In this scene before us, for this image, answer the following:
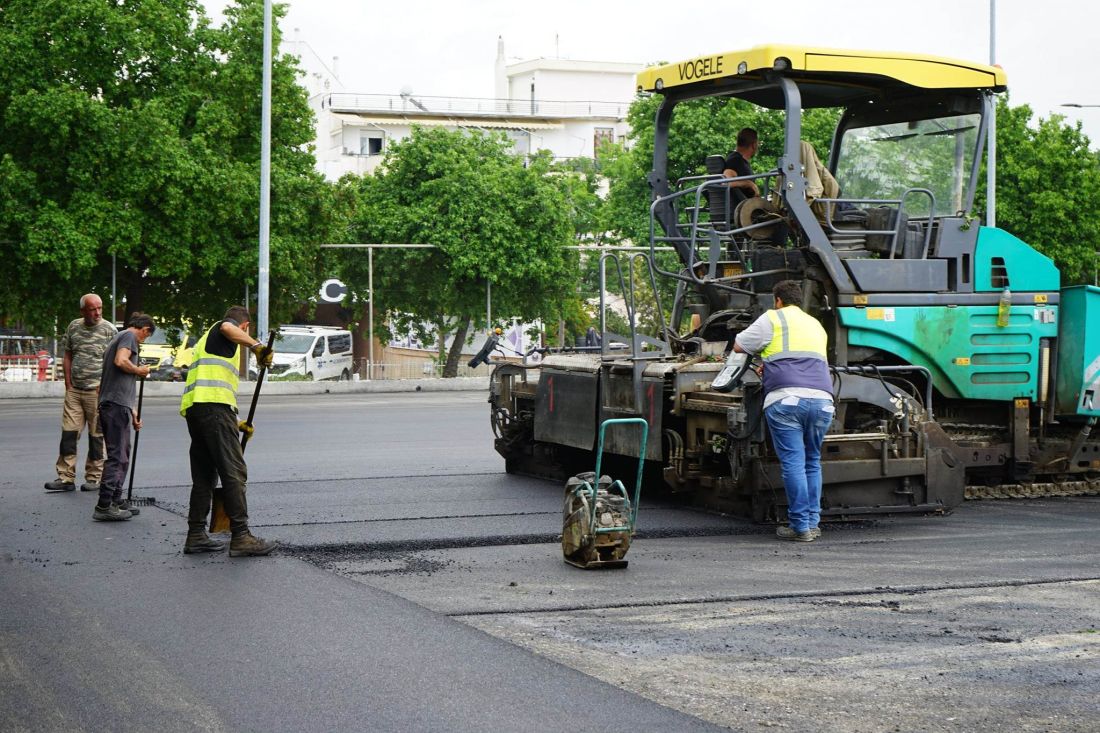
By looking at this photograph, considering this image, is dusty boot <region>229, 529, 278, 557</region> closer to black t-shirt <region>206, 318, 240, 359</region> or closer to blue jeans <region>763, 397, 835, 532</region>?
black t-shirt <region>206, 318, 240, 359</region>

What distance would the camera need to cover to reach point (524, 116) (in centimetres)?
6762

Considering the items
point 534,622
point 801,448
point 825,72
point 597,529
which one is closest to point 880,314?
point 801,448

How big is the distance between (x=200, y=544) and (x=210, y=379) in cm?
108

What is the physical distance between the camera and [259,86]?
31.3m

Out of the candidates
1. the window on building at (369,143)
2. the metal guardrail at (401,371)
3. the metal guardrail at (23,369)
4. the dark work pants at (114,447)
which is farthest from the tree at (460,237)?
the window on building at (369,143)

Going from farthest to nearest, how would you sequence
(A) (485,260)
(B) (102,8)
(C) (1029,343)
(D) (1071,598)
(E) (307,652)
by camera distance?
(A) (485,260) < (B) (102,8) < (C) (1029,343) < (D) (1071,598) < (E) (307,652)

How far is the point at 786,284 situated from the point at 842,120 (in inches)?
117

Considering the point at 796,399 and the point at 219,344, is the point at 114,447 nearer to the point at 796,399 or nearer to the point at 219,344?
Result: the point at 219,344

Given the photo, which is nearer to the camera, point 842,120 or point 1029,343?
point 1029,343

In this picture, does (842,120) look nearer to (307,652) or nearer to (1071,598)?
(1071,598)

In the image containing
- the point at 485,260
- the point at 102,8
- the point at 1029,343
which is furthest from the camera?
the point at 485,260

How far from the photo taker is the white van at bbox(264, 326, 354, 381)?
125ft

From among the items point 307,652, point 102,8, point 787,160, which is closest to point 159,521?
point 307,652

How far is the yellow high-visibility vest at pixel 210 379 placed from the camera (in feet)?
30.7
